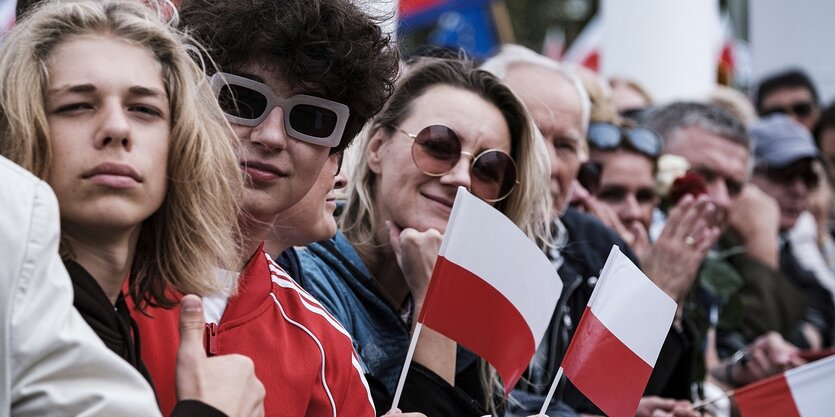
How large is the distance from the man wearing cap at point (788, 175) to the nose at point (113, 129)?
560cm

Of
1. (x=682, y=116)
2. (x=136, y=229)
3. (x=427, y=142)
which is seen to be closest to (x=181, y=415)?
(x=136, y=229)

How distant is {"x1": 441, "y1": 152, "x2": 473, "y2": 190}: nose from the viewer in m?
3.68

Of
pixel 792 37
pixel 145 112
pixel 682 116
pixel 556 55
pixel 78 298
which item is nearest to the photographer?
pixel 78 298

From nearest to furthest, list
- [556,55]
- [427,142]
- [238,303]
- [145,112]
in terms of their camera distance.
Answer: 1. [145,112]
2. [238,303]
3. [427,142]
4. [556,55]

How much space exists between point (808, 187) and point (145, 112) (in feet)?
19.9

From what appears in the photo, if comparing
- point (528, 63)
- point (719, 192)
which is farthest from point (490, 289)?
point (719, 192)

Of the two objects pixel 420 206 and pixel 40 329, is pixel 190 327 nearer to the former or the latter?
pixel 40 329

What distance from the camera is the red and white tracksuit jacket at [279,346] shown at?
2439 millimetres

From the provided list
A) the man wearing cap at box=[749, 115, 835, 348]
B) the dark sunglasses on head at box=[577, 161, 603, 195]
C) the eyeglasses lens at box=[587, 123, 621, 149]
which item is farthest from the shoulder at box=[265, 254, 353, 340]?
the man wearing cap at box=[749, 115, 835, 348]

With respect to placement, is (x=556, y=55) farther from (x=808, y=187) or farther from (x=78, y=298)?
(x=78, y=298)

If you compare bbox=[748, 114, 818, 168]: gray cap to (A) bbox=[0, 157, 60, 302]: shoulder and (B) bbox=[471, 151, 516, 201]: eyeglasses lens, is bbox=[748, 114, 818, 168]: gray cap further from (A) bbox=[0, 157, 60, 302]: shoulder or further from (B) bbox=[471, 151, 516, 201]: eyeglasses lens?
(A) bbox=[0, 157, 60, 302]: shoulder

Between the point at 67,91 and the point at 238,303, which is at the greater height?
the point at 67,91

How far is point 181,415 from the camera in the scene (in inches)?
82.0

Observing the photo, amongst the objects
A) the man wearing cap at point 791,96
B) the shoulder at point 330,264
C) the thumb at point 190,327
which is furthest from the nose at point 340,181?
the man wearing cap at point 791,96
